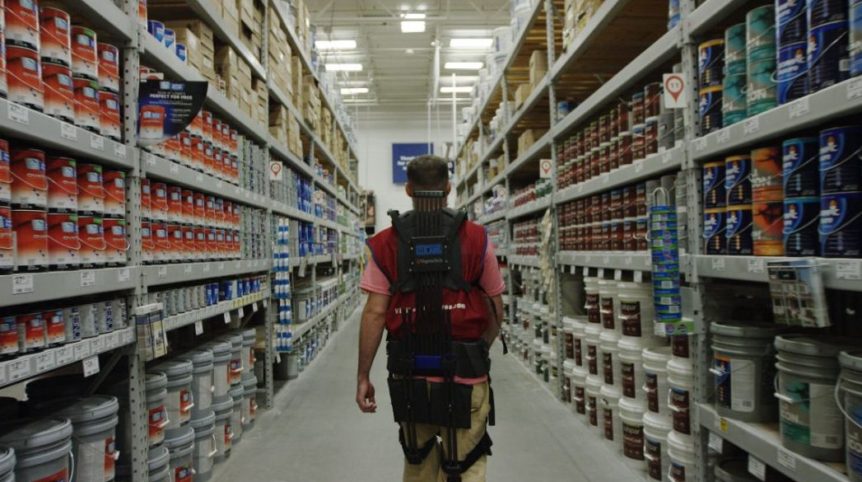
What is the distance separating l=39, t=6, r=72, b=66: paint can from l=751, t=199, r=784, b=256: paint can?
2.48m

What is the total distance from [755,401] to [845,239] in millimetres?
765

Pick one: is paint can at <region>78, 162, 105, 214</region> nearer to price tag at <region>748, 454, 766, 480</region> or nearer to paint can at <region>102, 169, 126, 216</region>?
paint can at <region>102, 169, 126, 216</region>

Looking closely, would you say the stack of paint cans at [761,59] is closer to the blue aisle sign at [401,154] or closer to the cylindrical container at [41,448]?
the cylindrical container at [41,448]

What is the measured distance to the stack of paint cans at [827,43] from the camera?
63.9 inches

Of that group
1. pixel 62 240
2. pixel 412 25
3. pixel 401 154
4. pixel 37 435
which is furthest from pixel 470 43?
pixel 37 435

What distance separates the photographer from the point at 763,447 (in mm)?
1927

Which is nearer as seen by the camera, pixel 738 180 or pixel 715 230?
pixel 738 180

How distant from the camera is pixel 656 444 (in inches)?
114

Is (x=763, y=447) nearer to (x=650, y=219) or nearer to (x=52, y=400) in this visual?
(x=650, y=219)

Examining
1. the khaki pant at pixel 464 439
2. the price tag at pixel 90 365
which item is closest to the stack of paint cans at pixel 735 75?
the khaki pant at pixel 464 439

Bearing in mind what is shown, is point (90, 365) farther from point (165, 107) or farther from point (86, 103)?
point (165, 107)

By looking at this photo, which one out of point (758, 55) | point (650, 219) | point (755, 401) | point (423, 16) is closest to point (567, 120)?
point (650, 219)

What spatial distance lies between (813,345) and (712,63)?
47.6 inches

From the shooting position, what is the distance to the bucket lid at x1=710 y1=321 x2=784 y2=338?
205 cm
